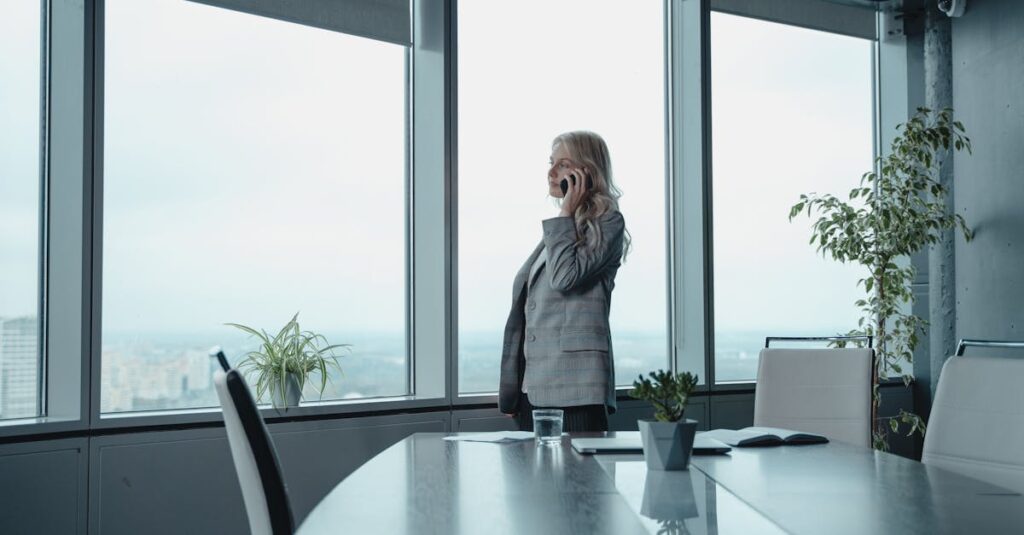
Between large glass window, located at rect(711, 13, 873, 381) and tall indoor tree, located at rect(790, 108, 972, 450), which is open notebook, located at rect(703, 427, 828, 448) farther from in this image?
large glass window, located at rect(711, 13, 873, 381)

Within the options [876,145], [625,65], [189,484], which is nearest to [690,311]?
[625,65]

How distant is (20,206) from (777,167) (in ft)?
12.2

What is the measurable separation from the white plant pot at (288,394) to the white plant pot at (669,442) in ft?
6.76

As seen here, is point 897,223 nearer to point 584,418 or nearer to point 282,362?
point 584,418

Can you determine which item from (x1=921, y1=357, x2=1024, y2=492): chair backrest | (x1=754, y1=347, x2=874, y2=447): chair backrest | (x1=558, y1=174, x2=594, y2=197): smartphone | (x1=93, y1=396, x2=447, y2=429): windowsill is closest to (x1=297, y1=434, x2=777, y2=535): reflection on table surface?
(x1=921, y1=357, x2=1024, y2=492): chair backrest

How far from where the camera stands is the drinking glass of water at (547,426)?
2287 millimetres

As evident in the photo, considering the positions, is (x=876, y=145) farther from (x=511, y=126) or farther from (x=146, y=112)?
(x=146, y=112)

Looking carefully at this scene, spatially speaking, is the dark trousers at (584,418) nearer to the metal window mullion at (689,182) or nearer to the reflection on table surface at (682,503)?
the reflection on table surface at (682,503)

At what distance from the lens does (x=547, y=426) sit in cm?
229

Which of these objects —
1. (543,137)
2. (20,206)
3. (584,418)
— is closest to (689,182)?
(543,137)

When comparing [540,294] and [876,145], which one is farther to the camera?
[876,145]

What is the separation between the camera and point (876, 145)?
529cm

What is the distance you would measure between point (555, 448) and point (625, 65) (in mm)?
2864

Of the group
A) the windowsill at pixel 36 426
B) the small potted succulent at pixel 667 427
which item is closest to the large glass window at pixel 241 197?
the windowsill at pixel 36 426
